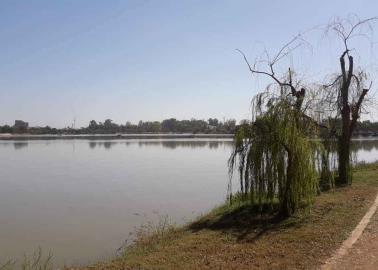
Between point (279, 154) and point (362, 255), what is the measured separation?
4.90m

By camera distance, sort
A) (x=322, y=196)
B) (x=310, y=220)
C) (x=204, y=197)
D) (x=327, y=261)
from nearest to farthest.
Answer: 1. (x=327, y=261)
2. (x=310, y=220)
3. (x=322, y=196)
4. (x=204, y=197)

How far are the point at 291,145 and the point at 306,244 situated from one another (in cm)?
362

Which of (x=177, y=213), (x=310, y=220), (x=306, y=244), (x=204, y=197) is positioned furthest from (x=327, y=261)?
(x=204, y=197)

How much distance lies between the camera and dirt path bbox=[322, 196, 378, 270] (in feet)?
27.5

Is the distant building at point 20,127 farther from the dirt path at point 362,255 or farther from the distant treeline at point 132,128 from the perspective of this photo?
the dirt path at point 362,255

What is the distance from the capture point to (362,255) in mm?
8969

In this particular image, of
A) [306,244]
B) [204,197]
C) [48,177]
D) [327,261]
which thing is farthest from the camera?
[48,177]

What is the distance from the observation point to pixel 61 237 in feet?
49.6

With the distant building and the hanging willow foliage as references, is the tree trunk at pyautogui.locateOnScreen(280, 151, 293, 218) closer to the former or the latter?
the hanging willow foliage

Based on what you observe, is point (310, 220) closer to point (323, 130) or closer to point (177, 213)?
point (177, 213)

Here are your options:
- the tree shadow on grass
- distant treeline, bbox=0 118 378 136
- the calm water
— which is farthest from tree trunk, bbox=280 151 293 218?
distant treeline, bbox=0 118 378 136

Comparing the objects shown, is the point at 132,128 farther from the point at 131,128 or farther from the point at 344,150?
the point at 344,150

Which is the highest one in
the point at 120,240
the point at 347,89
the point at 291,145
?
the point at 347,89

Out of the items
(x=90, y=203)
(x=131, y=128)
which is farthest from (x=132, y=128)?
(x=90, y=203)
